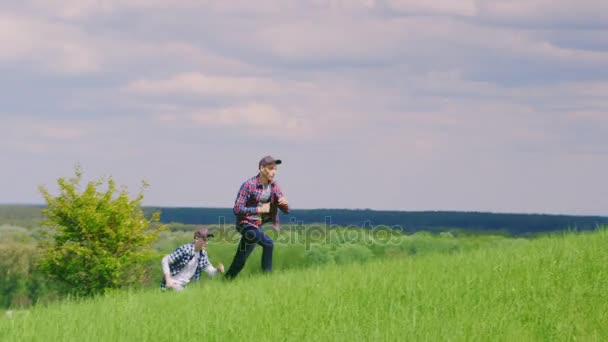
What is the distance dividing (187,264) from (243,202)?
1.43 m

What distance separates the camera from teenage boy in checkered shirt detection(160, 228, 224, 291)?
536 inches

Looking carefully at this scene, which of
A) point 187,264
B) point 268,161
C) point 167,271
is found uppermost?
point 268,161

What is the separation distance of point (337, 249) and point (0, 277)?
1084 centimetres

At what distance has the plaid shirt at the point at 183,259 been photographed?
1370 cm

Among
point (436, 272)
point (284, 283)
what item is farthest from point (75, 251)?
point (436, 272)

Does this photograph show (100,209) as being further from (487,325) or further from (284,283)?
(487,325)

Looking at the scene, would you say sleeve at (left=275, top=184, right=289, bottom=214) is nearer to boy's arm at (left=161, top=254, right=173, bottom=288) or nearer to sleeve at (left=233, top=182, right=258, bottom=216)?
sleeve at (left=233, top=182, right=258, bottom=216)

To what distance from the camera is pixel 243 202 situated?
46.0 ft

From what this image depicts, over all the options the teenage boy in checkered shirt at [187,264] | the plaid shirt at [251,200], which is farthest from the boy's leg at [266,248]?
the teenage boy in checkered shirt at [187,264]

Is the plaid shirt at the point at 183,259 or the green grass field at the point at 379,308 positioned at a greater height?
the plaid shirt at the point at 183,259

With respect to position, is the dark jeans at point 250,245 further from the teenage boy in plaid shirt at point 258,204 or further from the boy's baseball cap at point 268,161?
the boy's baseball cap at point 268,161

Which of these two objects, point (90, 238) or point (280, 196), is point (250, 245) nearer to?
point (280, 196)

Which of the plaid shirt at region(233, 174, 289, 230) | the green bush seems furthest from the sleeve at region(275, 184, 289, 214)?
the green bush

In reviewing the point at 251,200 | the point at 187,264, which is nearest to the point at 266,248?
the point at 251,200
